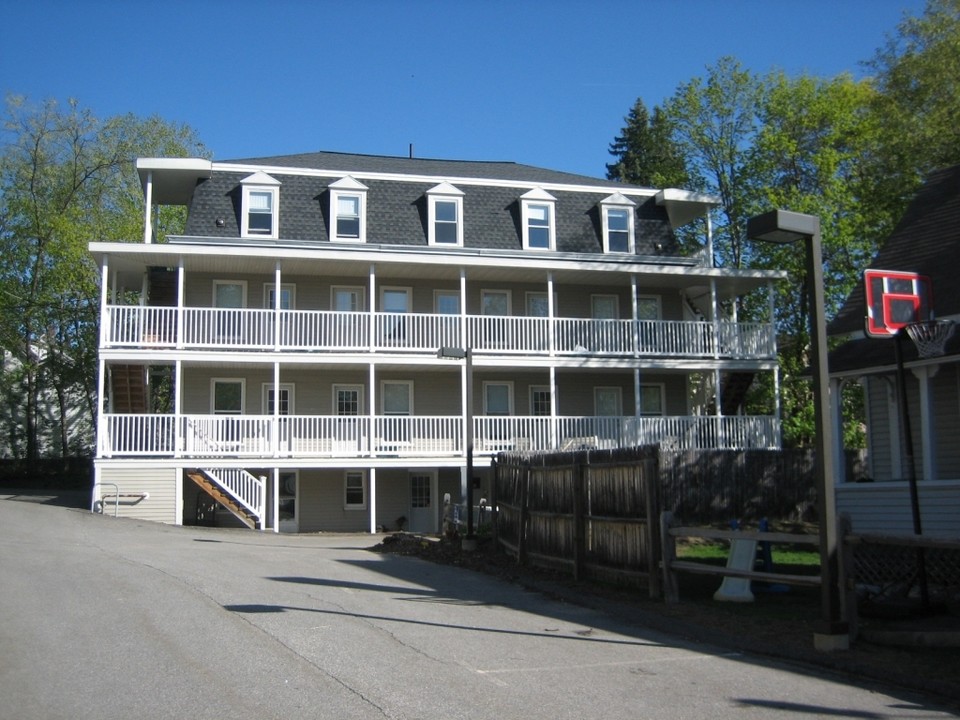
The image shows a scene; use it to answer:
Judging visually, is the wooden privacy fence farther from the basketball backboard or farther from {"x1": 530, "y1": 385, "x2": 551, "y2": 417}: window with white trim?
{"x1": 530, "y1": 385, "x2": 551, "y2": 417}: window with white trim

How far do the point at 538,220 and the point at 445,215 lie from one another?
297 centimetres

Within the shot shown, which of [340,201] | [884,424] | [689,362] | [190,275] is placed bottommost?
[884,424]

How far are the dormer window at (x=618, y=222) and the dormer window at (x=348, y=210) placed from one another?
7784mm

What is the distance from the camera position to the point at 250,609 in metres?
11.3

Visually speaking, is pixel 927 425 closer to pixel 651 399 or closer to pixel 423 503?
pixel 651 399

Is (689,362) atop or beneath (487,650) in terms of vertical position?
atop

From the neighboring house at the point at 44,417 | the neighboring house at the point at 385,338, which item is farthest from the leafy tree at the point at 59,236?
the neighboring house at the point at 385,338

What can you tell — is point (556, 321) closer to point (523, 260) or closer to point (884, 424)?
point (523, 260)

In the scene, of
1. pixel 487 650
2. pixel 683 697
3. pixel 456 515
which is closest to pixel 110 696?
pixel 487 650

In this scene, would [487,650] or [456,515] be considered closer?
[487,650]

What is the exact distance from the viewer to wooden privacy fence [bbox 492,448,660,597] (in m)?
12.6

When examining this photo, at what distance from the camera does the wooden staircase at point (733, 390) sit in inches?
1222

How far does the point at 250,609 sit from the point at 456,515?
37.5 feet

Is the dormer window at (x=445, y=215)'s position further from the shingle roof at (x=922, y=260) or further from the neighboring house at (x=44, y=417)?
the neighboring house at (x=44, y=417)
